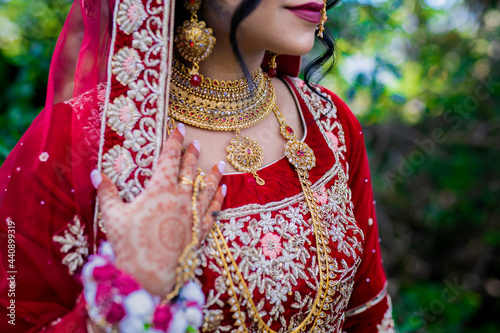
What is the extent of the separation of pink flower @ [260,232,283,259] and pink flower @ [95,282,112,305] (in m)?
0.34

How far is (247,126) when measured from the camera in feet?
3.74

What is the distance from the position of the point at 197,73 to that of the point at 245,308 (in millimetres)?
537

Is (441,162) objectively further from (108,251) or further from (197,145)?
(108,251)

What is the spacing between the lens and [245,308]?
0.94 metres

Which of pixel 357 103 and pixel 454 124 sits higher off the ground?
pixel 357 103

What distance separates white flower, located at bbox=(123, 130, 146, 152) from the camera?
0.90 metres

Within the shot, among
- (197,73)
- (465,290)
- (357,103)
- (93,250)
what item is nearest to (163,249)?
(93,250)

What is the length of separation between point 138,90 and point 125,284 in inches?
14.8

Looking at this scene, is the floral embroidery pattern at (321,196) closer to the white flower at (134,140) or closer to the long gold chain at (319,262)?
the long gold chain at (319,262)

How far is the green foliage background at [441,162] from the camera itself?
8.64 ft

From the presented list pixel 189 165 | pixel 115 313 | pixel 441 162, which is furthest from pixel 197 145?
pixel 441 162

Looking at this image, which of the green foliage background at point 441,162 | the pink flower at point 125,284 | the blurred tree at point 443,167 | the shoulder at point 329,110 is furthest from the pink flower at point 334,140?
the blurred tree at point 443,167

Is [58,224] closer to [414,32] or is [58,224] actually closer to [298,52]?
[298,52]

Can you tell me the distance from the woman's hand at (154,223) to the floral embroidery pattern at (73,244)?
78 mm
